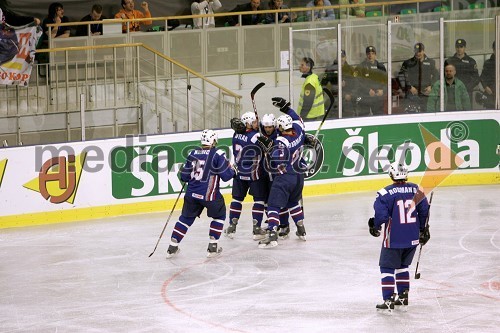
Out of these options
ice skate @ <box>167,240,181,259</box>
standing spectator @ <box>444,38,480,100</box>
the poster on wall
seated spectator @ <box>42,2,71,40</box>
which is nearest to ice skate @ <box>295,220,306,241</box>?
ice skate @ <box>167,240,181,259</box>

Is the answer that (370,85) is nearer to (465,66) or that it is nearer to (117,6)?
(465,66)

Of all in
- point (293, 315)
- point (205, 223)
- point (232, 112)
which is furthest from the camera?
point (232, 112)

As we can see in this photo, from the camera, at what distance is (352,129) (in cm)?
1516

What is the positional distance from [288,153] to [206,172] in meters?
1.05

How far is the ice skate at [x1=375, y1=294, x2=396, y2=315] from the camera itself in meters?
8.87

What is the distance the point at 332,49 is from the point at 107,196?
403 cm

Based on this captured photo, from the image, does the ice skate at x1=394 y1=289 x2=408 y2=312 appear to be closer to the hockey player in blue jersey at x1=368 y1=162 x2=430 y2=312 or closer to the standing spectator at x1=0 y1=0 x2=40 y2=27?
the hockey player in blue jersey at x1=368 y1=162 x2=430 y2=312

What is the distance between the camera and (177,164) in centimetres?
1401

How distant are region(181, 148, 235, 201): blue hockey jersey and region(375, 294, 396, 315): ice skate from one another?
8.60ft

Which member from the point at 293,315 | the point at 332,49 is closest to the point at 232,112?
the point at 332,49

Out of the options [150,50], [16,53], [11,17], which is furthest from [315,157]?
[11,17]

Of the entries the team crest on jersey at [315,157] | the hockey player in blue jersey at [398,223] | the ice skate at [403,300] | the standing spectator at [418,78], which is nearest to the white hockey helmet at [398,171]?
the hockey player in blue jersey at [398,223]

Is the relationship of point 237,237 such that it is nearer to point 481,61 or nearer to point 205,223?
point 205,223

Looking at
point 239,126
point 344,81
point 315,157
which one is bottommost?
point 315,157
